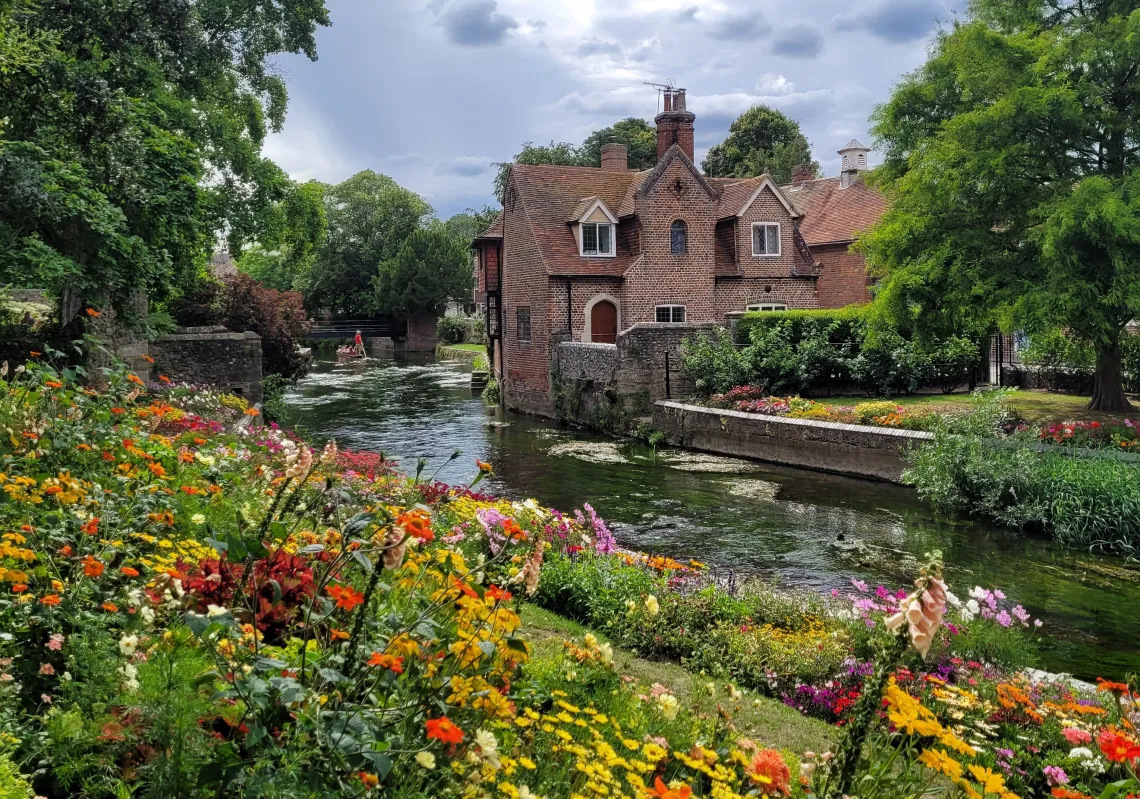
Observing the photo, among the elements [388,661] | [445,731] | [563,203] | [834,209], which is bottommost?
[445,731]

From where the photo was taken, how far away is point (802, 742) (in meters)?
5.23

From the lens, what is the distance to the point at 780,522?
1434cm

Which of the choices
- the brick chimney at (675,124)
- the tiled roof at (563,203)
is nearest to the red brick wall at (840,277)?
the brick chimney at (675,124)

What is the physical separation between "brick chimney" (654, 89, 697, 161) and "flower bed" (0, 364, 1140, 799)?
27.9m

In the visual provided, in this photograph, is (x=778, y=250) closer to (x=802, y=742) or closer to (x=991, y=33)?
(x=991, y=33)

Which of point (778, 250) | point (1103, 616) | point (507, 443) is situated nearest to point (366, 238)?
point (778, 250)

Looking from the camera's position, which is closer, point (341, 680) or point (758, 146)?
point (341, 680)

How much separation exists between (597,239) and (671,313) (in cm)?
373

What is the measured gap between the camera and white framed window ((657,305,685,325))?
3130cm

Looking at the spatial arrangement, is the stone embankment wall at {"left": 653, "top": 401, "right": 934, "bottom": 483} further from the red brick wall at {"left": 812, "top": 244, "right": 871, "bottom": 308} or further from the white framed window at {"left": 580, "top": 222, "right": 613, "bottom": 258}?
the red brick wall at {"left": 812, "top": 244, "right": 871, "bottom": 308}

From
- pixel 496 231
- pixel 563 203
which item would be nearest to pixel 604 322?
pixel 563 203

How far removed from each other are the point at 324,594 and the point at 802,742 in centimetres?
302

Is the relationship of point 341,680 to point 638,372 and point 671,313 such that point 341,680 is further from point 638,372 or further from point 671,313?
point 671,313

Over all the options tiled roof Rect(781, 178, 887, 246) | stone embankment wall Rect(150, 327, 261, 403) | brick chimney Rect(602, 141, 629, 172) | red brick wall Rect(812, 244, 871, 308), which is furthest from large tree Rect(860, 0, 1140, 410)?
brick chimney Rect(602, 141, 629, 172)
